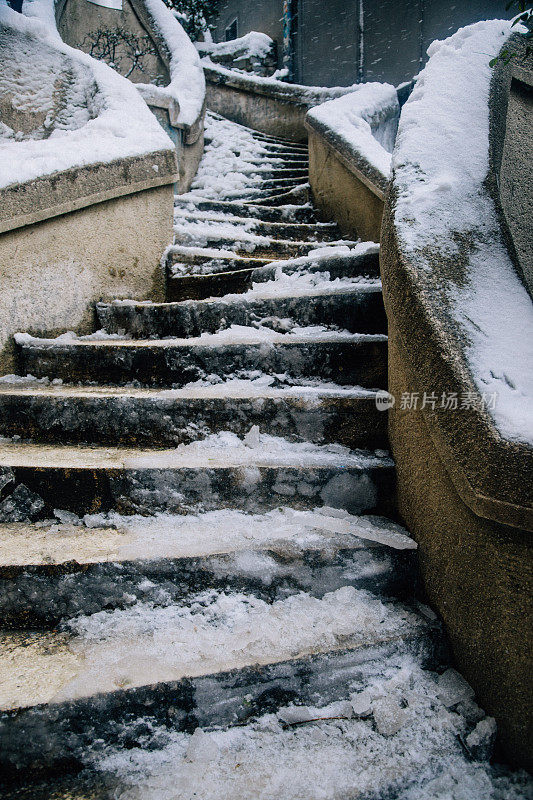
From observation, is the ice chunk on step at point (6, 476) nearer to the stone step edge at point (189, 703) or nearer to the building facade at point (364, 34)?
the stone step edge at point (189, 703)

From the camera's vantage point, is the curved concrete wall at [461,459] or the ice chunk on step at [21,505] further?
the ice chunk on step at [21,505]

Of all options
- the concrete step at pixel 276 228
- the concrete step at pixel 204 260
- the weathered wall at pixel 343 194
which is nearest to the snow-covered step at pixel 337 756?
the concrete step at pixel 204 260

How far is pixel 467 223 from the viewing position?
154 cm

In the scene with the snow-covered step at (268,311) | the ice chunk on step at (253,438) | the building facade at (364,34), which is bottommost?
the ice chunk on step at (253,438)

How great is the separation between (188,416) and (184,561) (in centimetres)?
65

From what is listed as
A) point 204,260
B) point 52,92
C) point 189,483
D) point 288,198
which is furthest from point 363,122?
point 189,483

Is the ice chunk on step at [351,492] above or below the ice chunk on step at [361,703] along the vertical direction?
above

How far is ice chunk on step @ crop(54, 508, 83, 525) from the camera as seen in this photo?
5.31ft

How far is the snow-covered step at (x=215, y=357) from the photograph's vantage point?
6.70 feet

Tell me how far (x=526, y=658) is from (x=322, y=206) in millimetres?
4178

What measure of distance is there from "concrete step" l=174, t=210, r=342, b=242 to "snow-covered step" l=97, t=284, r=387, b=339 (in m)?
1.37

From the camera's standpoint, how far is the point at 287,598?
1441 millimetres

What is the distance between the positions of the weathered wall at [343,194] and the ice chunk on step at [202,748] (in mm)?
3203

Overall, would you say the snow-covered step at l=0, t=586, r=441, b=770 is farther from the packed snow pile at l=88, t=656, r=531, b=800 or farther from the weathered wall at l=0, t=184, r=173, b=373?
the weathered wall at l=0, t=184, r=173, b=373
